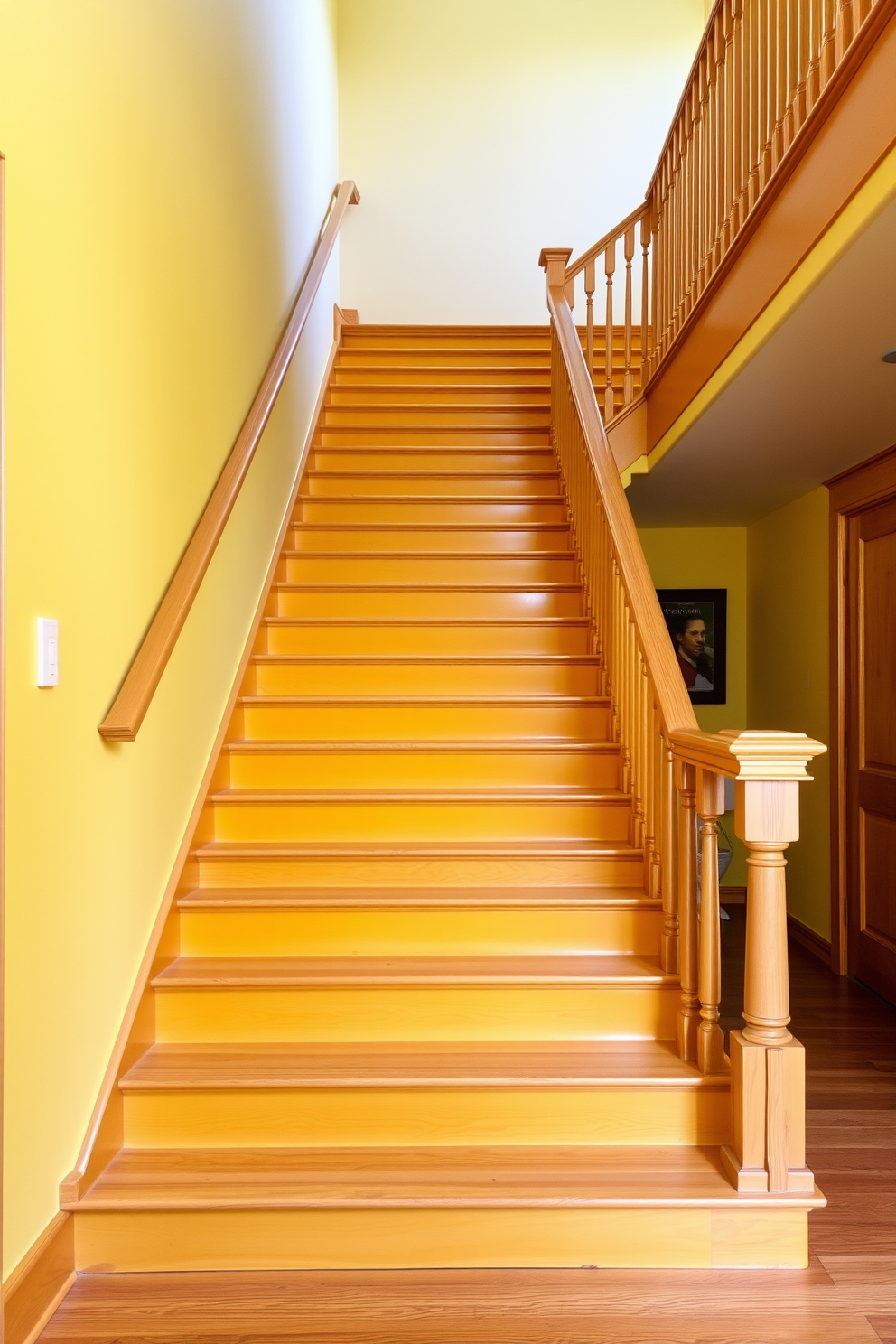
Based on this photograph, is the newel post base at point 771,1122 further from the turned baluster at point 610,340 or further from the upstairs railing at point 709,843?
the turned baluster at point 610,340

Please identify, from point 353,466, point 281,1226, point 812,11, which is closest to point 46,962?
point 281,1226

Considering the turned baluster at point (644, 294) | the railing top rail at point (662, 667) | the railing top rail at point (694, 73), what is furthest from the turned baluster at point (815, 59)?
the turned baluster at point (644, 294)

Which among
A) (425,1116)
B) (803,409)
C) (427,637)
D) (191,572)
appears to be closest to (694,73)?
(803,409)

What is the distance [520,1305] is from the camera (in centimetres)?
176

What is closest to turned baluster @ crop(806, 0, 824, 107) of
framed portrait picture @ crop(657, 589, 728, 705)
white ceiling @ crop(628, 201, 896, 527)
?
white ceiling @ crop(628, 201, 896, 527)

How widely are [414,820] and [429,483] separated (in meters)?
1.95

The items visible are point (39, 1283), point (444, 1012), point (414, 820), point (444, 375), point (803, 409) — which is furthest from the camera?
point (444, 375)

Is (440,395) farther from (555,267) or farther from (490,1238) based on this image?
(490,1238)

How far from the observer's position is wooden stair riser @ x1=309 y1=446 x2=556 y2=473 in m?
4.40

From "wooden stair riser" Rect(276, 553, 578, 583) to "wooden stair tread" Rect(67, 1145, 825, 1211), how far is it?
2248 mm

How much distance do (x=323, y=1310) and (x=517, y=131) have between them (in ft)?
20.8

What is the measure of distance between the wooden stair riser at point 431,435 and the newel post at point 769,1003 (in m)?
2.95

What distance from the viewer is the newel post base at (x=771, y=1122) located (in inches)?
74.4

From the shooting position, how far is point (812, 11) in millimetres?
2336
